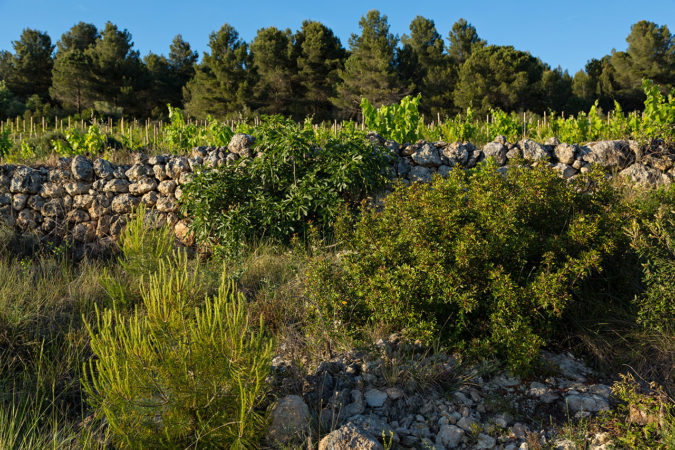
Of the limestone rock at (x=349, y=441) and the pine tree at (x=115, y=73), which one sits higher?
the pine tree at (x=115, y=73)

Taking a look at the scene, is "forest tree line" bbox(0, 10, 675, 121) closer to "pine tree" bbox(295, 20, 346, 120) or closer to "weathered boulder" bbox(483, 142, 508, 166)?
"pine tree" bbox(295, 20, 346, 120)

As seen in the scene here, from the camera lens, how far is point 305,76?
27344mm

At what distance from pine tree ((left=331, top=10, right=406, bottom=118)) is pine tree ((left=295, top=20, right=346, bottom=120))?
1.01 metres

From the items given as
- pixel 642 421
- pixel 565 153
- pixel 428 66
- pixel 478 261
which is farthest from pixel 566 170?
pixel 428 66

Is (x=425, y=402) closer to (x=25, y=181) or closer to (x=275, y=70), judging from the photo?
(x=25, y=181)

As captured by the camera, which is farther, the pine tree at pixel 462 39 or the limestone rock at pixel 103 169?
the pine tree at pixel 462 39

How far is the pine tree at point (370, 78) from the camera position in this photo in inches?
995

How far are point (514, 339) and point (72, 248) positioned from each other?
23.8ft

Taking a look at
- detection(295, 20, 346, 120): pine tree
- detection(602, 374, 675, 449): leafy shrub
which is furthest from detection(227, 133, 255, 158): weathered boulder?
detection(295, 20, 346, 120): pine tree

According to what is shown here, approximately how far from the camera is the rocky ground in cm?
248

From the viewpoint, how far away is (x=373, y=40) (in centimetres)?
2650

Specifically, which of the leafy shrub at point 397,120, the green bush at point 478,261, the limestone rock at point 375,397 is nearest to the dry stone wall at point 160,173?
the leafy shrub at point 397,120

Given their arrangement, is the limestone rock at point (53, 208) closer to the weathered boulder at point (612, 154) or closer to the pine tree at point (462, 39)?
the weathered boulder at point (612, 154)

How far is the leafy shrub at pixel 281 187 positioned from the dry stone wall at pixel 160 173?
1.69 feet
